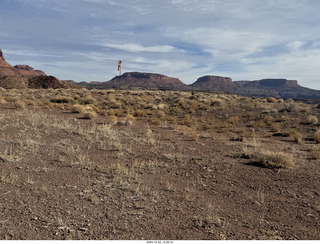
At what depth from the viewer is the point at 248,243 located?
370 cm

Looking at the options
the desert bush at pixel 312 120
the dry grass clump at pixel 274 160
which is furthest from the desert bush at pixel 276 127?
the dry grass clump at pixel 274 160

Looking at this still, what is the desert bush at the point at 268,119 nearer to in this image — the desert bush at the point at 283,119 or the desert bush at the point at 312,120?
the desert bush at the point at 283,119

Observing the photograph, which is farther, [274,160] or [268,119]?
[268,119]

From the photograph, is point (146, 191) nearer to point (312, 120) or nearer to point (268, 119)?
point (268, 119)

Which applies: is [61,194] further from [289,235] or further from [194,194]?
[289,235]

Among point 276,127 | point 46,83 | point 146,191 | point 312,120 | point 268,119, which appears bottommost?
point 146,191

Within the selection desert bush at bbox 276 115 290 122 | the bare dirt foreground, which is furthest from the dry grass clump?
desert bush at bbox 276 115 290 122

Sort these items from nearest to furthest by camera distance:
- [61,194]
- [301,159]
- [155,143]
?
1. [61,194]
2. [301,159]
3. [155,143]

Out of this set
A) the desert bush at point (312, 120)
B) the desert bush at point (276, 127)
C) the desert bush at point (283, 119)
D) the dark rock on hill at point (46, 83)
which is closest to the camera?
the desert bush at point (276, 127)

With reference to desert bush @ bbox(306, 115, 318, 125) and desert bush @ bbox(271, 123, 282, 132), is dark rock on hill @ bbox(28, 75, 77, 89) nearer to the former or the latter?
desert bush @ bbox(271, 123, 282, 132)

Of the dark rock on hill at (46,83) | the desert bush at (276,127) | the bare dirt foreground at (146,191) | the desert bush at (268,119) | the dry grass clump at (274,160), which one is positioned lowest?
the bare dirt foreground at (146,191)

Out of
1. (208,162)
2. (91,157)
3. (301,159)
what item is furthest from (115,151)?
(301,159)

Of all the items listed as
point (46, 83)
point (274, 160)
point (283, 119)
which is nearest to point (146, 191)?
point (274, 160)

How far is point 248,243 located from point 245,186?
2491mm
